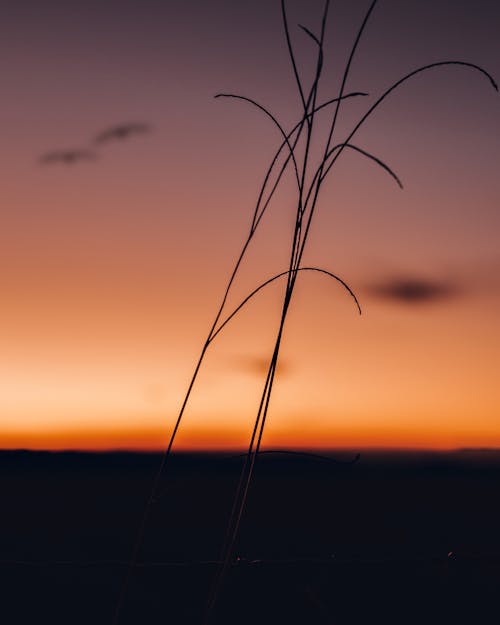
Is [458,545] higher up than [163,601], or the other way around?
[458,545]

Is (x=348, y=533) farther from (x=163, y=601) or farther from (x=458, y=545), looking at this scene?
(x=163, y=601)

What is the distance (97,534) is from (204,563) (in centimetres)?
185

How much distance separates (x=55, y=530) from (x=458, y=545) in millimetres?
1454

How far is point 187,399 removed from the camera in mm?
652

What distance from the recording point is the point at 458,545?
314cm

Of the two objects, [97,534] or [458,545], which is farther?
[458,545]

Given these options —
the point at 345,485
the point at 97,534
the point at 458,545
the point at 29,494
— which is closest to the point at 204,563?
the point at 97,534

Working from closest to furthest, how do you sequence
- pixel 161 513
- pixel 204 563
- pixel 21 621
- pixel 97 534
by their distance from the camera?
pixel 204 563, pixel 21 621, pixel 97 534, pixel 161 513

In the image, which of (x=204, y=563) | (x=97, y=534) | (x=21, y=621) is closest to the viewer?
(x=204, y=563)

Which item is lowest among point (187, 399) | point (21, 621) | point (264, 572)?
point (21, 621)

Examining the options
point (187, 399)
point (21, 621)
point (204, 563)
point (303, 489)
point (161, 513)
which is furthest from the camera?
point (303, 489)

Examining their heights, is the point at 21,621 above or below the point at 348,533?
below

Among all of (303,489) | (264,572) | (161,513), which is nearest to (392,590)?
(264,572)

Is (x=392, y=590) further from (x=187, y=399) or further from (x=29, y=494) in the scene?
(x=29, y=494)
